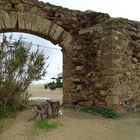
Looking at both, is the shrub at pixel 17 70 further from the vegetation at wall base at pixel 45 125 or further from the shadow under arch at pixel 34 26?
the vegetation at wall base at pixel 45 125

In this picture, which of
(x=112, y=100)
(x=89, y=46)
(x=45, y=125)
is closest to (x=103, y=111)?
(x=112, y=100)

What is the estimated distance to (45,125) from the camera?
5730mm

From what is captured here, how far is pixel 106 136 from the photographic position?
542 centimetres

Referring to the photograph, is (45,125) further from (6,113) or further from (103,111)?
(103,111)

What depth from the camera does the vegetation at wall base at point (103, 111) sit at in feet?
23.1

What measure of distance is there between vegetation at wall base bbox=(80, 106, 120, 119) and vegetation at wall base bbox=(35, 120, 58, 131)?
5.41ft

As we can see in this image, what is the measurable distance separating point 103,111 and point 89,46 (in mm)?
1840

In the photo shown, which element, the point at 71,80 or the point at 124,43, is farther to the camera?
the point at 71,80

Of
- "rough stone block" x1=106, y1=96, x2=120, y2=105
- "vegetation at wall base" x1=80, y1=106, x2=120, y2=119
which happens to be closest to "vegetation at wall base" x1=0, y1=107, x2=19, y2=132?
"vegetation at wall base" x1=80, y1=106, x2=120, y2=119

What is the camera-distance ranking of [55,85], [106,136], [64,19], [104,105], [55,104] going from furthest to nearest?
[55,85] → [64,19] → [104,105] → [55,104] → [106,136]

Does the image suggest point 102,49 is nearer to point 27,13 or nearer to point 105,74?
point 105,74

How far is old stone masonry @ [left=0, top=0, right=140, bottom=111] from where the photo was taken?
7.41 m

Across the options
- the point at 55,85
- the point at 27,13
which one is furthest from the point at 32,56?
the point at 55,85

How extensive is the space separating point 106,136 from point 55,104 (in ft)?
5.00
